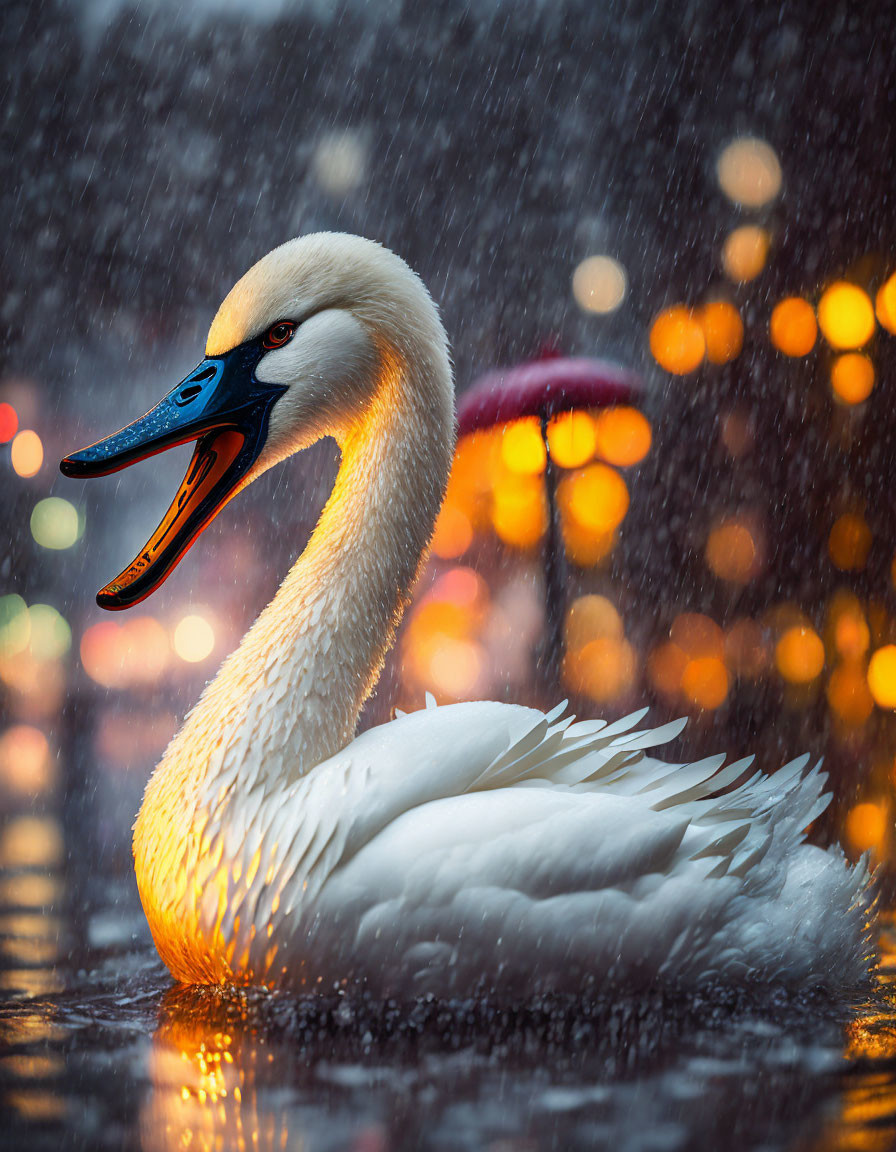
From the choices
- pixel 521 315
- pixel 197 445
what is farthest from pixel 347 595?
pixel 521 315

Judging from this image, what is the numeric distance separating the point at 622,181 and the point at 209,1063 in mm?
3157

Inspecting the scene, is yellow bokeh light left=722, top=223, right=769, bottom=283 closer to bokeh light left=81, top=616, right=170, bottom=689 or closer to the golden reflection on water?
bokeh light left=81, top=616, right=170, bottom=689

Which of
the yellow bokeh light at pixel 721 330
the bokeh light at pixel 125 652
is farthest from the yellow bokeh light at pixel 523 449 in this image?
the bokeh light at pixel 125 652

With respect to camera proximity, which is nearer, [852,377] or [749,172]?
[852,377]

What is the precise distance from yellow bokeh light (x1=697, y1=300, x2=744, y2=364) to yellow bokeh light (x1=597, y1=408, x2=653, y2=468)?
0.30 meters

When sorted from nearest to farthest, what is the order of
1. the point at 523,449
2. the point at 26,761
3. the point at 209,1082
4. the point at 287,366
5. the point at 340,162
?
the point at 209,1082 → the point at 287,366 → the point at 26,761 → the point at 523,449 → the point at 340,162

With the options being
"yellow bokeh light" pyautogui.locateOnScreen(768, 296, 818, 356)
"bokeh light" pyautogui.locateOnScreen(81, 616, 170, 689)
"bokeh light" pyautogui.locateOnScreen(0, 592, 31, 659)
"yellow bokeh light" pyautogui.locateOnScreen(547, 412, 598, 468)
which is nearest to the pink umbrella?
"yellow bokeh light" pyautogui.locateOnScreen(547, 412, 598, 468)

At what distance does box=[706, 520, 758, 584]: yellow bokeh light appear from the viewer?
3.23 meters

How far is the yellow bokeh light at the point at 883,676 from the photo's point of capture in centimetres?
297

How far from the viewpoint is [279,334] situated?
4.35 ft

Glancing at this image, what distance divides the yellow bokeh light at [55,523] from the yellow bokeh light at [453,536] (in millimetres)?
1080

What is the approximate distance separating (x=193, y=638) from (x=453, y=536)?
843 mm

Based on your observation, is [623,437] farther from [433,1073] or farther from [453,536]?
[433,1073]

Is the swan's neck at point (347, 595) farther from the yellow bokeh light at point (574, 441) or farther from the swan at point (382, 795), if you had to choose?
the yellow bokeh light at point (574, 441)
